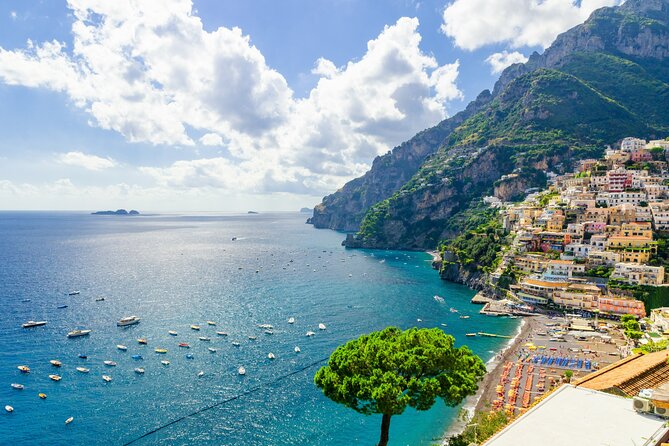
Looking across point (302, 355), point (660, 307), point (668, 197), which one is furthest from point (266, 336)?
point (668, 197)

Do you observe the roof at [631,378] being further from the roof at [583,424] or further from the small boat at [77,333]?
the small boat at [77,333]

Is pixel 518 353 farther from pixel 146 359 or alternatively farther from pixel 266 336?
pixel 146 359

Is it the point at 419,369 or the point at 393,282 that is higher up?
the point at 419,369

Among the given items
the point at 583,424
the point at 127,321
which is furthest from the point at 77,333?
the point at 583,424

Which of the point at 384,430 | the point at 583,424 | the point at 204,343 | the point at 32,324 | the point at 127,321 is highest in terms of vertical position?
the point at 583,424

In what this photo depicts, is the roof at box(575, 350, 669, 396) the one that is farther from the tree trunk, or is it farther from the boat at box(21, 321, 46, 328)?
the boat at box(21, 321, 46, 328)

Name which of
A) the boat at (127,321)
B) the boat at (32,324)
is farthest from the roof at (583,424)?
the boat at (32,324)

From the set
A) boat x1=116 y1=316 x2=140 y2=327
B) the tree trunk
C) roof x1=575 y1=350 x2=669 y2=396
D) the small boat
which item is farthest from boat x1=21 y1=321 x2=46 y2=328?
roof x1=575 y1=350 x2=669 y2=396

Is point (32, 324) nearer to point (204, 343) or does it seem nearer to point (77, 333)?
point (77, 333)
